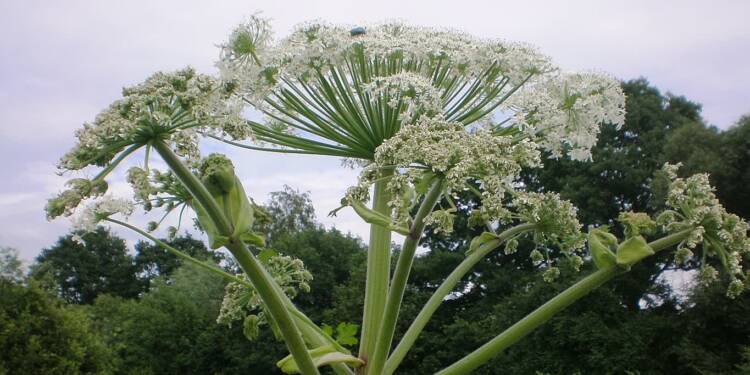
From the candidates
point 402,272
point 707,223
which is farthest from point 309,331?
point 707,223

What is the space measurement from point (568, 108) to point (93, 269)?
64092 mm

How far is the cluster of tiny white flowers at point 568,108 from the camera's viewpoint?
2926 millimetres

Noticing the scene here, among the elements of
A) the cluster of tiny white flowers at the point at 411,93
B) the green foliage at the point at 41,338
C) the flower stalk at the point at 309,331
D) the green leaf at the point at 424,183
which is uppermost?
the green foliage at the point at 41,338

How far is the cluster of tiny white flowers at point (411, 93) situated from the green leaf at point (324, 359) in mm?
870

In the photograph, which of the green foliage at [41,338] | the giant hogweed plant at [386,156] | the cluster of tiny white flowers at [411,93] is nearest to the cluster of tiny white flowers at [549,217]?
the giant hogweed plant at [386,156]

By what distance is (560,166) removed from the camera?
32094 mm

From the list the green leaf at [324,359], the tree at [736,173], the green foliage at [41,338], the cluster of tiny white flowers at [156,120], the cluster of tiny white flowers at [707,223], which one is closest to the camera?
the cluster of tiny white flowers at [156,120]

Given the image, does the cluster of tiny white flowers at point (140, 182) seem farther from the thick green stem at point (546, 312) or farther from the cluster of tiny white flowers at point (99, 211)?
the thick green stem at point (546, 312)

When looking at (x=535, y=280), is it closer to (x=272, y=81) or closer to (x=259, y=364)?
(x=259, y=364)

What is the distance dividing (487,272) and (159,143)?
1239 inches

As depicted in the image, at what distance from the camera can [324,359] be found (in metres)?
2.18

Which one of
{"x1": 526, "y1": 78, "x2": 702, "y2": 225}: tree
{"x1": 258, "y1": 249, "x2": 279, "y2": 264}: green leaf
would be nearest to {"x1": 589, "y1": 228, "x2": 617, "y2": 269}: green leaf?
{"x1": 258, "y1": 249, "x2": 279, "y2": 264}: green leaf

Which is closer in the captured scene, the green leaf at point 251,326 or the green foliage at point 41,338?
the green leaf at point 251,326

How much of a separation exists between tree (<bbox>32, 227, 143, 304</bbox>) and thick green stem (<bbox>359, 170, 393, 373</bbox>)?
61884mm
